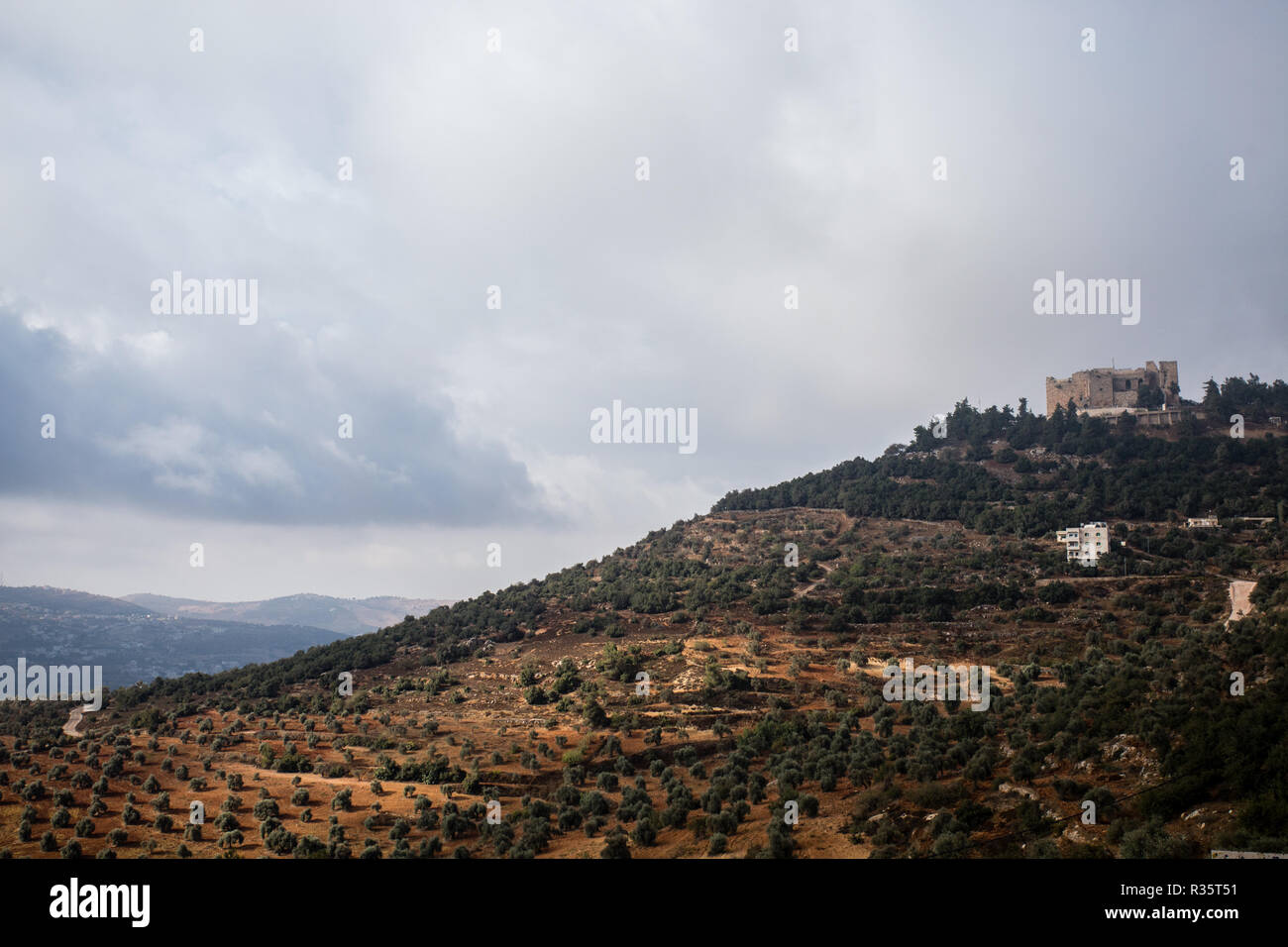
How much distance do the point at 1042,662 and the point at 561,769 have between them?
25469 mm

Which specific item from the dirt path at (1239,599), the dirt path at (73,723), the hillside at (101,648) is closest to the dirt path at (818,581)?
the dirt path at (1239,599)

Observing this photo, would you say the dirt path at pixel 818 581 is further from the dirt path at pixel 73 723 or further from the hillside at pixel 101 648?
the hillside at pixel 101 648

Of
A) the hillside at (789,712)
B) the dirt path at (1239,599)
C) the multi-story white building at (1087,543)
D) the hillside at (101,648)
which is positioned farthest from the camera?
the hillside at (101,648)

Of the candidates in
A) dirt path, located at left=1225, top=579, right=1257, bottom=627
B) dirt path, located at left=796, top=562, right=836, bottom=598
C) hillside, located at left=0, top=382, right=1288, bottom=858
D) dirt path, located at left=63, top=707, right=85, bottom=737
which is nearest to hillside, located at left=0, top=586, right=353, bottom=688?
dirt path, located at left=63, top=707, right=85, bottom=737

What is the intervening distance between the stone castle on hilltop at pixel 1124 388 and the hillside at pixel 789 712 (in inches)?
815

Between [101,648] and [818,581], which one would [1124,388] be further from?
[101,648]

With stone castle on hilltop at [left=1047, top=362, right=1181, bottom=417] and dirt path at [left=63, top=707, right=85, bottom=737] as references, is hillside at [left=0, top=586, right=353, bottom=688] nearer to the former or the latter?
dirt path at [left=63, top=707, right=85, bottom=737]

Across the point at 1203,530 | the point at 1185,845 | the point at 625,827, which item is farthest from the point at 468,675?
the point at 1203,530

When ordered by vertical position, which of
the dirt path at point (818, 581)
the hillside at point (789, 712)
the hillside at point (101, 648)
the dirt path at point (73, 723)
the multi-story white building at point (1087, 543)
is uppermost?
the multi-story white building at point (1087, 543)

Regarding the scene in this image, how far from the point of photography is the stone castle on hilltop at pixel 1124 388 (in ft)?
338

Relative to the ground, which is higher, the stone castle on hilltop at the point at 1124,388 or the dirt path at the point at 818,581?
the stone castle on hilltop at the point at 1124,388

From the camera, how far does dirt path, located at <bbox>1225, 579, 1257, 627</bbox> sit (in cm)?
3794

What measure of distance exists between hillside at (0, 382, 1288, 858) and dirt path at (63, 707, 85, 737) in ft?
4.36
